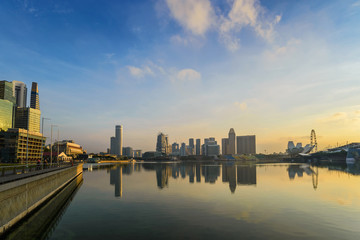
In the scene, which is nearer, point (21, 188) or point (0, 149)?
point (21, 188)

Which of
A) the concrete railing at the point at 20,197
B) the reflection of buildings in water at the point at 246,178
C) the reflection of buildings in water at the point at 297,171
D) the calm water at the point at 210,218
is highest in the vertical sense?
the concrete railing at the point at 20,197

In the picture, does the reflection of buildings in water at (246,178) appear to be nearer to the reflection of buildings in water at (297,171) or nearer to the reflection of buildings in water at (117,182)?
the reflection of buildings in water at (297,171)

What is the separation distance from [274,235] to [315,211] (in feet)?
45.9

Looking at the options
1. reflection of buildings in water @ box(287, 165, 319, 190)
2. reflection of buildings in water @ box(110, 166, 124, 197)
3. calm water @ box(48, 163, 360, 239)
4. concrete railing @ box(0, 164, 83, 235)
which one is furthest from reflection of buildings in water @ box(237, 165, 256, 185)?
concrete railing @ box(0, 164, 83, 235)

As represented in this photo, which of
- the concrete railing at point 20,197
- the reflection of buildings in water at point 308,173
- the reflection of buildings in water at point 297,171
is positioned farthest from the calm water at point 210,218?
the reflection of buildings in water at point 297,171

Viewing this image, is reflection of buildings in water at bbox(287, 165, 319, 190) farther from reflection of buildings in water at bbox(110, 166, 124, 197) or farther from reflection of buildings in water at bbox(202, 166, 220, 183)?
reflection of buildings in water at bbox(110, 166, 124, 197)

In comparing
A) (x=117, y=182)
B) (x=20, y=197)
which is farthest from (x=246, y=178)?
(x=20, y=197)

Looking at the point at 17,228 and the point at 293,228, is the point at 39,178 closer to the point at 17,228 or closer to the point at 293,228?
the point at 17,228

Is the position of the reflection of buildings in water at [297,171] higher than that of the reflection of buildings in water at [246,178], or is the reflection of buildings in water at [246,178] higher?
the reflection of buildings in water at [246,178]

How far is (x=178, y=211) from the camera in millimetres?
32594

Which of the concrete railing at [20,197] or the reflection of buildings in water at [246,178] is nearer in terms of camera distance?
the concrete railing at [20,197]

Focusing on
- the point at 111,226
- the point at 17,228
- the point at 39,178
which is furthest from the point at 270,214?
the point at 39,178

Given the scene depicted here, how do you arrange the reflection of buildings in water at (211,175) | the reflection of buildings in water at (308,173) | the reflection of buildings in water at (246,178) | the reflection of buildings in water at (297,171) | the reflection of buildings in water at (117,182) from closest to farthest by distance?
the reflection of buildings in water at (117,182), the reflection of buildings in water at (246,178), the reflection of buildings in water at (308,173), the reflection of buildings in water at (211,175), the reflection of buildings in water at (297,171)

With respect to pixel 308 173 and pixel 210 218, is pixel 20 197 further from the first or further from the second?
pixel 308 173
